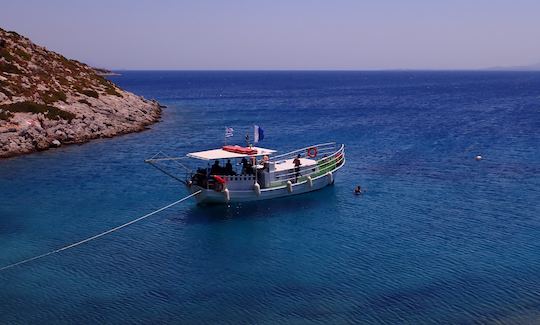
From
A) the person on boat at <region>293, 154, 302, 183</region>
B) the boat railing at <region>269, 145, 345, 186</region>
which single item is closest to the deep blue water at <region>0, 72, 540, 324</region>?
the boat railing at <region>269, 145, 345, 186</region>

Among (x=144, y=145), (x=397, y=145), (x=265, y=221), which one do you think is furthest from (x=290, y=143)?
(x=265, y=221)

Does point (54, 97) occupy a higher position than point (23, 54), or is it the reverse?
point (23, 54)

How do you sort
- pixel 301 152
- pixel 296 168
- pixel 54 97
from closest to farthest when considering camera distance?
pixel 296 168 → pixel 301 152 → pixel 54 97

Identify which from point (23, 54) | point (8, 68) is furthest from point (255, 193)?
point (23, 54)

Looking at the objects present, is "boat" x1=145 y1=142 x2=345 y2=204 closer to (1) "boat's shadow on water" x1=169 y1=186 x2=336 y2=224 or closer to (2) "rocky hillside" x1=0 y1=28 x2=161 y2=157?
(1) "boat's shadow on water" x1=169 y1=186 x2=336 y2=224

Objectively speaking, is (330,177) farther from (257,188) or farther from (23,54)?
(23,54)

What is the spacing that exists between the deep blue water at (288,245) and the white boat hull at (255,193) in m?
0.79

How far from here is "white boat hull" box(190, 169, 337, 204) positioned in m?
46.9

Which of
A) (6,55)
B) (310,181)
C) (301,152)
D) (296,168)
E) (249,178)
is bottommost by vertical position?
(301,152)

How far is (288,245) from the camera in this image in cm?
3784

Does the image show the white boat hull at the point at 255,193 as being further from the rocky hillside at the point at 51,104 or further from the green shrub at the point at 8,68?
the green shrub at the point at 8,68

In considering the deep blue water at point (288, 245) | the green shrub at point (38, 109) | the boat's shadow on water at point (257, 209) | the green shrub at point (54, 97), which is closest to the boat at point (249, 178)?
the boat's shadow on water at point (257, 209)

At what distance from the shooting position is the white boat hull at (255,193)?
46875mm

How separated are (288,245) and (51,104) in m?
60.3
